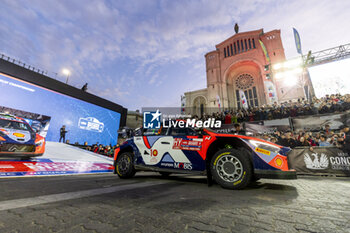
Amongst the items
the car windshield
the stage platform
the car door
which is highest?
the car windshield

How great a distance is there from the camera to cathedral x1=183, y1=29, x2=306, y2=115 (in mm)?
25144

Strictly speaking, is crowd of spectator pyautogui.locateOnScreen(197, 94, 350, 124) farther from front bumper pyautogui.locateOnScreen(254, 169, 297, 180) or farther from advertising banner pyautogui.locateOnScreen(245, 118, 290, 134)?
front bumper pyautogui.locateOnScreen(254, 169, 297, 180)

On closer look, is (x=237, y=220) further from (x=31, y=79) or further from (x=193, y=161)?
(x=31, y=79)

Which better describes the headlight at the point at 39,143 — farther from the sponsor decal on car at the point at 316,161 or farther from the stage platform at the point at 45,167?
the sponsor decal on car at the point at 316,161

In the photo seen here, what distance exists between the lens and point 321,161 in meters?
5.97

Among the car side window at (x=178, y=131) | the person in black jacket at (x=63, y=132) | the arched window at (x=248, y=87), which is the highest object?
the arched window at (x=248, y=87)

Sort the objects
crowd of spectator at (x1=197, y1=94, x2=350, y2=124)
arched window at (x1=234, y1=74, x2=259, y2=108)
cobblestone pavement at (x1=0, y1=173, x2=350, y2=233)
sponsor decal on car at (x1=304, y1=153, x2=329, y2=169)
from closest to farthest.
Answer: cobblestone pavement at (x1=0, y1=173, x2=350, y2=233)
sponsor decal on car at (x1=304, y1=153, x2=329, y2=169)
crowd of spectator at (x1=197, y1=94, x2=350, y2=124)
arched window at (x1=234, y1=74, x2=259, y2=108)

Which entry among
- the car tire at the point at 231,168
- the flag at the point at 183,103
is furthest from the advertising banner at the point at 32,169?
the flag at the point at 183,103

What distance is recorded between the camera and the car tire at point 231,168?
2.63 meters

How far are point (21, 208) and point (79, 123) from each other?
1895 cm

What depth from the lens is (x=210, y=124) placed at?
16281mm

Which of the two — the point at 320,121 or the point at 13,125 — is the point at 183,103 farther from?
the point at 13,125

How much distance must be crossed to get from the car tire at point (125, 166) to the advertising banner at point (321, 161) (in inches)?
273

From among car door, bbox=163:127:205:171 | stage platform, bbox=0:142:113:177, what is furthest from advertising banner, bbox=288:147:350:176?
stage platform, bbox=0:142:113:177
